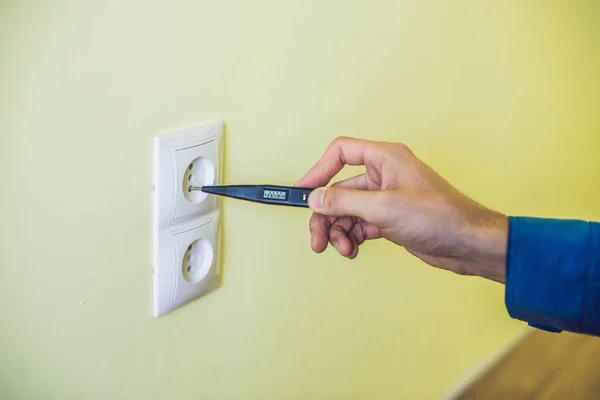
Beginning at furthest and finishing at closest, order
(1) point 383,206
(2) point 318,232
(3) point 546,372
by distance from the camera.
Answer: (3) point 546,372 → (2) point 318,232 → (1) point 383,206

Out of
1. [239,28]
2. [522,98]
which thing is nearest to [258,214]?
[239,28]

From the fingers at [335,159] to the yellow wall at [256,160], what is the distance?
1.5 inches

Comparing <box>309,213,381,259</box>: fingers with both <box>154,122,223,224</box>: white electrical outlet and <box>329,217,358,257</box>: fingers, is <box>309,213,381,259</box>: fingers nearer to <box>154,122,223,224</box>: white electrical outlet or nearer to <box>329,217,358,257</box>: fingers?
<box>329,217,358,257</box>: fingers

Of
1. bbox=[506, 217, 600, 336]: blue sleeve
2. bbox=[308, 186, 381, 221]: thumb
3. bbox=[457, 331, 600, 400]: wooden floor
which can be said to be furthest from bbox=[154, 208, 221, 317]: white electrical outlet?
bbox=[457, 331, 600, 400]: wooden floor

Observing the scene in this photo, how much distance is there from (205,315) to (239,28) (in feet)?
0.86

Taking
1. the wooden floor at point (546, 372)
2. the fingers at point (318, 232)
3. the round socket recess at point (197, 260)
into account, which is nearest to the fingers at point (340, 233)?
the fingers at point (318, 232)

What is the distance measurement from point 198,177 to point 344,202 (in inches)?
5.0

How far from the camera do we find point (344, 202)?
0.51m

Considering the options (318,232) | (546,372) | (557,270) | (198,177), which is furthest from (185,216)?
(546,372)

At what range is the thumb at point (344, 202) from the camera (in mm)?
510

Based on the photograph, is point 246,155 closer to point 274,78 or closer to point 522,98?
point 274,78

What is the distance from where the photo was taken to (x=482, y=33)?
82 cm

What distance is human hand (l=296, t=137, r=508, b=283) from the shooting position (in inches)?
20.2

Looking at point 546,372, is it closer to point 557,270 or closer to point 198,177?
point 557,270
